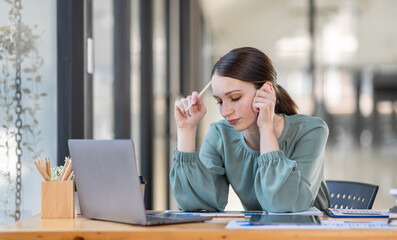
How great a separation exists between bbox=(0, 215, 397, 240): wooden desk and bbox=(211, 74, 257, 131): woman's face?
1.86 feet

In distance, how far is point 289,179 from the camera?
6.68ft

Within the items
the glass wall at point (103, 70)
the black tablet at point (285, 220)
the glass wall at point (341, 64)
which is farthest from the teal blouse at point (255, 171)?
the glass wall at point (341, 64)

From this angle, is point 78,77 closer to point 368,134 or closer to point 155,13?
point 155,13

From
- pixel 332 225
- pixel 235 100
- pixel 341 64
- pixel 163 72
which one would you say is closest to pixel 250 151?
pixel 235 100

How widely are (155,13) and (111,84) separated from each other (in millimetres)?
1539

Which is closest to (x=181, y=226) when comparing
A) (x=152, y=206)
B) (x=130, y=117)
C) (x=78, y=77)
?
(x=78, y=77)

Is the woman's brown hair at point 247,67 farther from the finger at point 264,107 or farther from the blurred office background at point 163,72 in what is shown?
the blurred office background at point 163,72

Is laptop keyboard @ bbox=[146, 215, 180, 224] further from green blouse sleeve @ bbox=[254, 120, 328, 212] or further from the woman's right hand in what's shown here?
the woman's right hand

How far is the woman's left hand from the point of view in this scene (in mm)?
2141

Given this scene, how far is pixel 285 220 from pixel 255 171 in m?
0.66

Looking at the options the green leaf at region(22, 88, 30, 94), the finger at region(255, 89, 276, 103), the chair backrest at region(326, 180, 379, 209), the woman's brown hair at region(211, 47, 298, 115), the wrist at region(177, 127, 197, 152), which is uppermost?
the woman's brown hair at region(211, 47, 298, 115)

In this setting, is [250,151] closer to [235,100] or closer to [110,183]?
[235,100]

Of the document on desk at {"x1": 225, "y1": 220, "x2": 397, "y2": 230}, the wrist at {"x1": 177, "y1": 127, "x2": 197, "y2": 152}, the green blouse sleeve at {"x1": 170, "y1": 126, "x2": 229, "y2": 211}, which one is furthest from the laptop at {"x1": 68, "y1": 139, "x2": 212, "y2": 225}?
the wrist at {"x1": 177, "y1": 127, "x2": 197, "y2": 152}

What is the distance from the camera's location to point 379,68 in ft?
23.5
